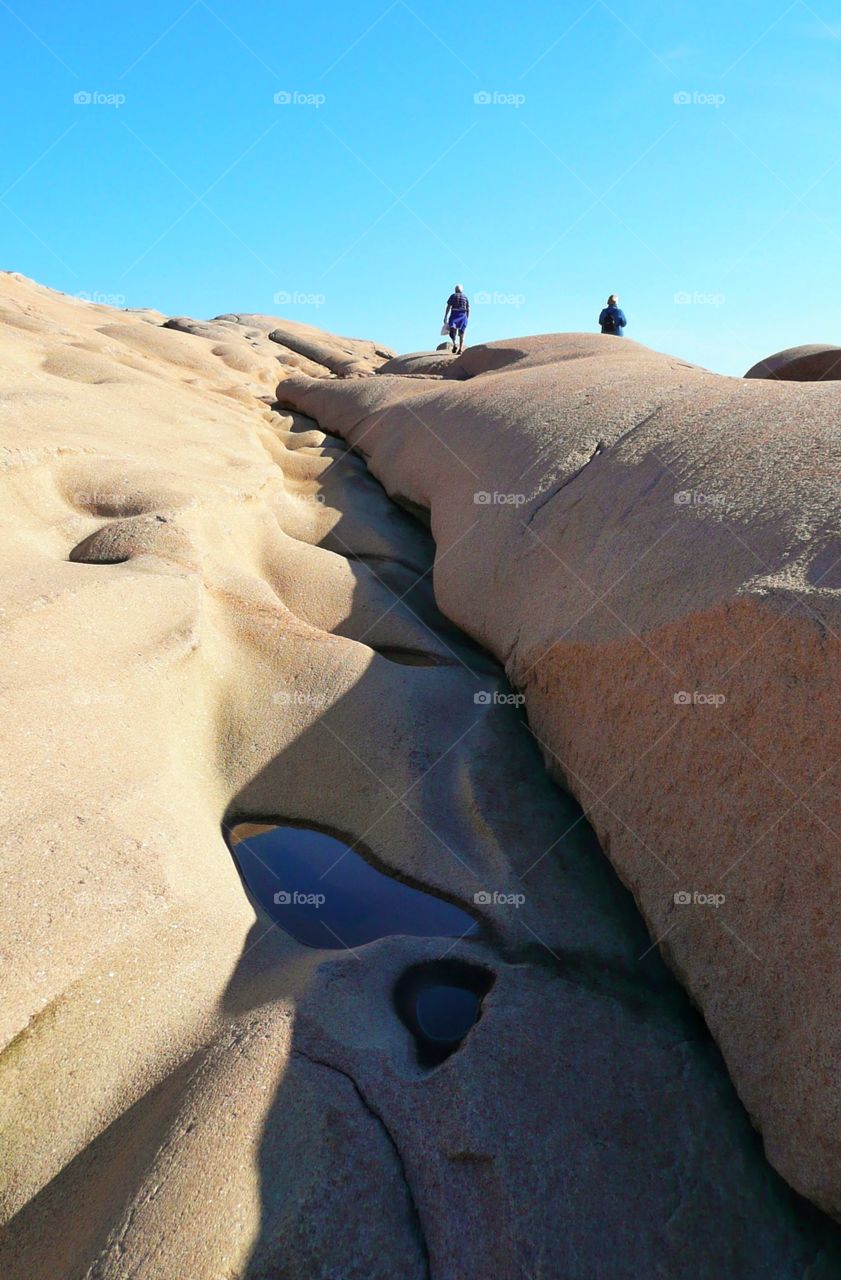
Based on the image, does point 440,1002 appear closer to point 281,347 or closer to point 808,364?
point 808,364

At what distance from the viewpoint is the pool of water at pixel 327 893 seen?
2529mm

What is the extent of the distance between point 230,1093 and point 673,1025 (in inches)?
43.3

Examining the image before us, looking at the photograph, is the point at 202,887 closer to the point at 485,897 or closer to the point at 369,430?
the point at 485,897

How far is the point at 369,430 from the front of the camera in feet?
24.0

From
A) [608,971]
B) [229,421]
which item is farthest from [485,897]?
[229,421]
